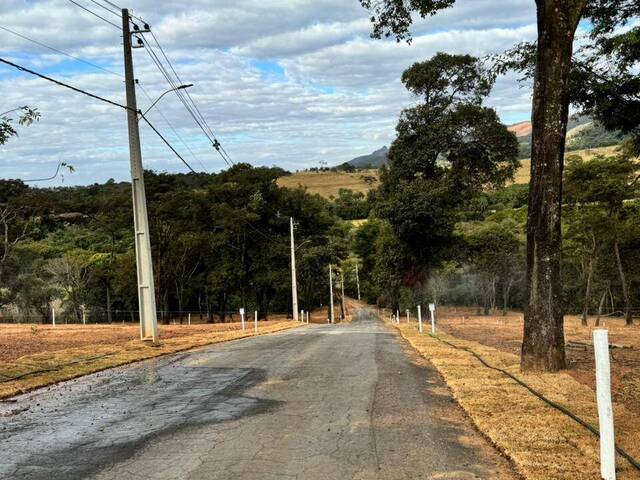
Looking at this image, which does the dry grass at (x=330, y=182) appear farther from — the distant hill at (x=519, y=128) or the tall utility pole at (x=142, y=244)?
the tall utility pole at (x=142, y=244)

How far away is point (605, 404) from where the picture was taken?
4492 millimetres

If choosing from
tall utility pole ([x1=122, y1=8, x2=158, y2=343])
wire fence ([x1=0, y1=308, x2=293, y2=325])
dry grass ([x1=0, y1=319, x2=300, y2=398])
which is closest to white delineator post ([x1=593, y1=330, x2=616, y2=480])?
dry grass ([x1=0, y1=319, x2=300, y2=398])

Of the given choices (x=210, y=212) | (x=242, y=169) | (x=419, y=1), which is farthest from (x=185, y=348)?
(x=242, y=169)

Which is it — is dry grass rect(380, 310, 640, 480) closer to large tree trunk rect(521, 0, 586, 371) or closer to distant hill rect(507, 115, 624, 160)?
large tree trunk rect(521, 0, 586, 371)

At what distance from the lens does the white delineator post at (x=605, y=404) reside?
4.44m

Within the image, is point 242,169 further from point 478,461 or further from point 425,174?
point 478,461

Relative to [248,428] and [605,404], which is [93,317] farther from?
[605,404]

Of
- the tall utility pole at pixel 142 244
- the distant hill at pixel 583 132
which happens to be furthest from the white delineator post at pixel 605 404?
the tall utility pole at pixel 142 244

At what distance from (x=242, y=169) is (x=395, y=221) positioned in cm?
2445

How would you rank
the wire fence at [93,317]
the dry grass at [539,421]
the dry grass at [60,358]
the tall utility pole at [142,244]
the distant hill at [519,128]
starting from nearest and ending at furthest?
1. the dry grass at [539,421]
2. the dry grass at [60,358]
3. the tall utility pole at [142,244]
4. the distant hill at [519,128]
5. the wire fence at [93,317]

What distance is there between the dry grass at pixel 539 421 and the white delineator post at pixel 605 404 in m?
0.25

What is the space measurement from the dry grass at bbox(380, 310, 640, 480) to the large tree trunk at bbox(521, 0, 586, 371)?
638 millimetres

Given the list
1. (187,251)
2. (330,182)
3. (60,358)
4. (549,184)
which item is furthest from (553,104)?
(330,182)

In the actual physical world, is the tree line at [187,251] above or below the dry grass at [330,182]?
below
